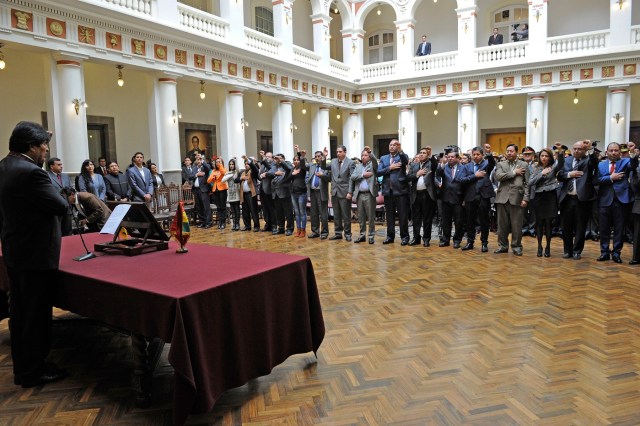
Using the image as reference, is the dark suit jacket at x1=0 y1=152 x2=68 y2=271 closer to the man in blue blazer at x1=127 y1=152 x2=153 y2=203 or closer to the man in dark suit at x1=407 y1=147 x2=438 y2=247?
the man in dark suit at x1=407 y1=147 x2=438 y2=247

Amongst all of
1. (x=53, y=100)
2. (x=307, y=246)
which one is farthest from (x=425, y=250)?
(x=53, y=100)

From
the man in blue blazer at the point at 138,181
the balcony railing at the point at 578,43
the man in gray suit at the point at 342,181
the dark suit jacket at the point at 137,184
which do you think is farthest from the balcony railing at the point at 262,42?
the balcony railing at the point at 578,43

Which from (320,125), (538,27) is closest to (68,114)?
(320,125)

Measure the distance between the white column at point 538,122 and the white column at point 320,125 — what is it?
7872mm

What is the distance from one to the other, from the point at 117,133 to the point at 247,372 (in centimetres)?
1264

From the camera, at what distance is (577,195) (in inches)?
261

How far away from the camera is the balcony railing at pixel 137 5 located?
34.2 feet

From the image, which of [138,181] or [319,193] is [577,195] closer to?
[319,193]

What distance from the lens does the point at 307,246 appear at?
830 cm

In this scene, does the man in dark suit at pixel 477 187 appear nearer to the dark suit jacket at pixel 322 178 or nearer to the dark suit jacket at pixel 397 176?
the dark suit jacket at pixel 397 176

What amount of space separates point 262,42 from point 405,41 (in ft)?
22.5

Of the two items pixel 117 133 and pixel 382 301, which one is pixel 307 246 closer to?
pixel 382 301

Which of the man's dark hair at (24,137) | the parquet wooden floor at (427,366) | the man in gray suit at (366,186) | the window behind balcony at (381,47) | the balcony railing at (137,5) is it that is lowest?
the parquet wooden floor at (427,366)

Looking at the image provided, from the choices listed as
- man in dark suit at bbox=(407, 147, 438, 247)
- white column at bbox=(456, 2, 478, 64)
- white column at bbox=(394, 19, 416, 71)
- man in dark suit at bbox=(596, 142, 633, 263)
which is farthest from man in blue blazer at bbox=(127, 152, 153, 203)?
white column at bbox=(456, 2, 478, 64)
